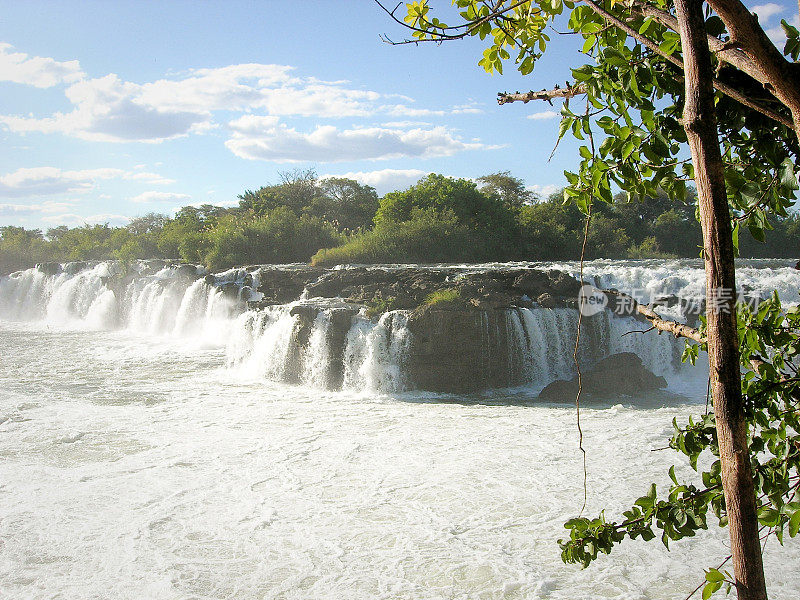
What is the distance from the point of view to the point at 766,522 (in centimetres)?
115

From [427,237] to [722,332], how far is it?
1939cm

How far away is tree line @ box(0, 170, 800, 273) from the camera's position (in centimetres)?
2028

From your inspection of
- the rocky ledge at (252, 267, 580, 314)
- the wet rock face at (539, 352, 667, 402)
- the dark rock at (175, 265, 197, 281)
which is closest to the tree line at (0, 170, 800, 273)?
the dark rock at (175, 265, 197, 281)

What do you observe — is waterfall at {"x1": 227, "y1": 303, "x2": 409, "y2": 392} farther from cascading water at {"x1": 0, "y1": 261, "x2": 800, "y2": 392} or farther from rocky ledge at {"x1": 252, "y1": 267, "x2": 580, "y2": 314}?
rocky ledge at {"x1": 252, "y1": 267, "x2": 580, "y2": 314}

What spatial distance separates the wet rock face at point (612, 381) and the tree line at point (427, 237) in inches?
238

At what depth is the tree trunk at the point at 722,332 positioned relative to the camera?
0.91m

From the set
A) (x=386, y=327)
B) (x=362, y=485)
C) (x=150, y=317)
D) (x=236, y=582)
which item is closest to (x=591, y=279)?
(x=386, y=327)

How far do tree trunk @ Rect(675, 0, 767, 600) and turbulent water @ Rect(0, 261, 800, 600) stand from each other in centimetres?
310

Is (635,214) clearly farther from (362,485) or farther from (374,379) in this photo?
(362,485)

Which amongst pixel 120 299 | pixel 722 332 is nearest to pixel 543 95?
pixel 722 332

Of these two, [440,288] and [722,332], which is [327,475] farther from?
[440,288]

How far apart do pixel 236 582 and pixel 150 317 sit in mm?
15087

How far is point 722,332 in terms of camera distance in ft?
3.01

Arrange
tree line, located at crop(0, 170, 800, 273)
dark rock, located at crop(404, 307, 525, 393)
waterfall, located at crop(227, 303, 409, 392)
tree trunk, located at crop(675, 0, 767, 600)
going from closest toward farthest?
tree trunk, located at crop(675, 0, 767, 600), dark rock, located at crop(404, 307, 525, 393), waterfall, located at crop(227, 303, 409, 392), tree line, located at crop(0, 170, 800, 273)
